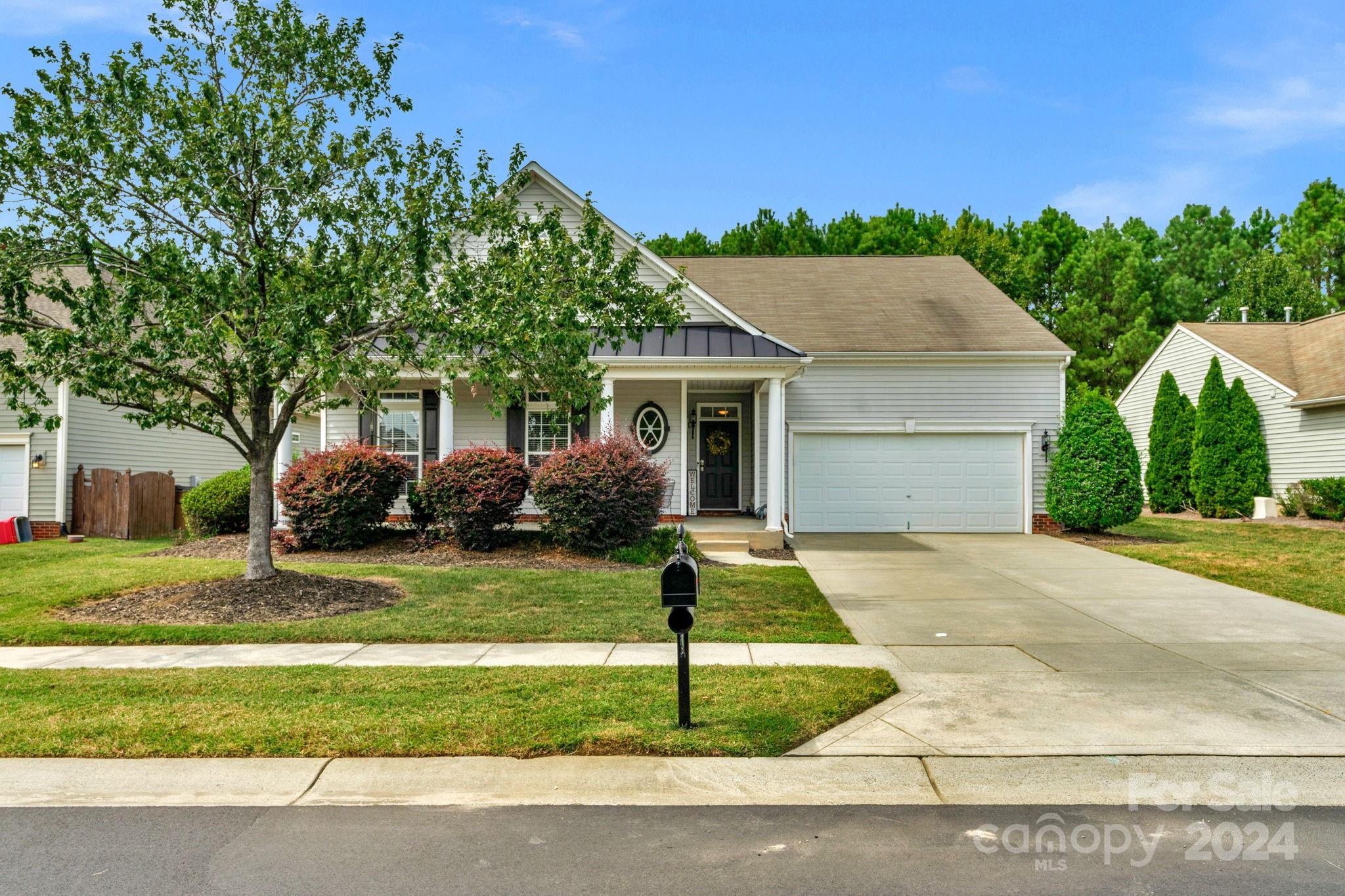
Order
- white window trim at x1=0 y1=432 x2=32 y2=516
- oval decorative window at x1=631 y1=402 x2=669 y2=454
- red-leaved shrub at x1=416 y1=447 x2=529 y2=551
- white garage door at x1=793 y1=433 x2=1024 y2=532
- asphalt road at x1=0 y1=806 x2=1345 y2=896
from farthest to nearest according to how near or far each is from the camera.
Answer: white garage door at x1=793 y1=433 x2=1024 y2=532, white window trim at x1=0 y1=432 x2=32 y2=516, oval decorative window at x1=631 y1=402 x2=669 y2=454, red-leaved shrub at x1=416 y1=447 x2=529 y2=551, asphalt road at x1=0 y1=806 x2=1345 y2=896

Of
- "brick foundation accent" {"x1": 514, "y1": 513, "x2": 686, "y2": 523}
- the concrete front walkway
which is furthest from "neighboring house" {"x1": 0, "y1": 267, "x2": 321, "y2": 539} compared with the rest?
the concrete front walkway

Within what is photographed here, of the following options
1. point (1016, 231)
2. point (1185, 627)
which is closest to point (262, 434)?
point (1185, 627)

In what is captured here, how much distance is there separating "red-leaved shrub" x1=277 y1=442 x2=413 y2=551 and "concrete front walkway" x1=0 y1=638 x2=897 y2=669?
590 cm

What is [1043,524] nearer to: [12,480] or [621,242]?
[621,242]

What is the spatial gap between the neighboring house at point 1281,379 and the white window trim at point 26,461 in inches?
1108

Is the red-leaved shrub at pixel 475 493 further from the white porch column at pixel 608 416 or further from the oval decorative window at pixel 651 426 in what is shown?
the oval decorative window at pixel 651 426

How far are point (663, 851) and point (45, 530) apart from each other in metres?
19.2

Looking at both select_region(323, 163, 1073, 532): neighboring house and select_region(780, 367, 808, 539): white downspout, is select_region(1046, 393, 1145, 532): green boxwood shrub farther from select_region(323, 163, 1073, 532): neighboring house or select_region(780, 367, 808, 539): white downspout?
select_region(780, 367, 808, 539): white downspout

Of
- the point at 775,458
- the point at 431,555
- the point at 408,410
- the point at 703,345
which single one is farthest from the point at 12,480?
the point at 775,458

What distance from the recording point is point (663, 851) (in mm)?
3867

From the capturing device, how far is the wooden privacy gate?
59.4ft

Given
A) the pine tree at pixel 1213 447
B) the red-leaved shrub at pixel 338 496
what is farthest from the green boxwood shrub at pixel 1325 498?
the red-leaved shrub at pixel 338 496

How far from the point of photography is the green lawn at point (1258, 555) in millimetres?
11242

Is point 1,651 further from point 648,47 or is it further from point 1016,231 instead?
point 1016,231
